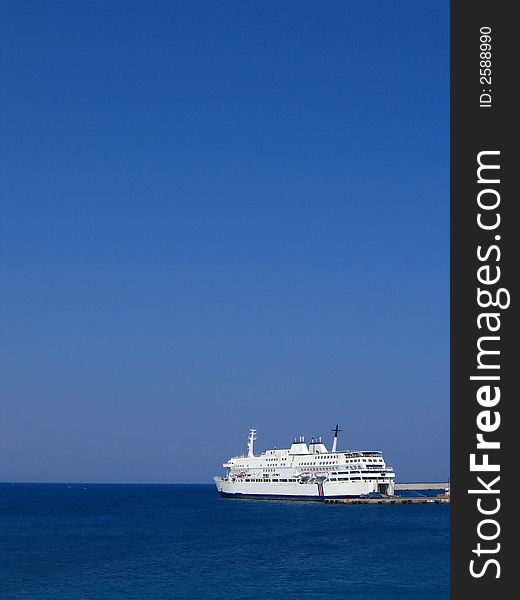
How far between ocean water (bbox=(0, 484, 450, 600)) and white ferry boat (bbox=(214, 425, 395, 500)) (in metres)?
18.5

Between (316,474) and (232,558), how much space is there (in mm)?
61166

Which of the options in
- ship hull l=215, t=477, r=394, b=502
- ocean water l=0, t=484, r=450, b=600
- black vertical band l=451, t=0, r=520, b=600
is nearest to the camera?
black vertical band l=451, t=0, r=520, b=600

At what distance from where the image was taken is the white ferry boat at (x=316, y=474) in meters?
110

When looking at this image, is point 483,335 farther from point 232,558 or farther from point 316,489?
point 316,489

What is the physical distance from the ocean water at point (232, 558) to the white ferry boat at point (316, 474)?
1854 centimetres

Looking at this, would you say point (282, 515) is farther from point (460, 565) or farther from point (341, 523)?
point (460, 565)

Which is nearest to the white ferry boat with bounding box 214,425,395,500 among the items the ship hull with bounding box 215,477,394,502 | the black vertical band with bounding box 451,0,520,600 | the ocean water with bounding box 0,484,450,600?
the ship hull with bounding box 215,477,394,502

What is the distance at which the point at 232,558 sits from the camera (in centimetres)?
5216

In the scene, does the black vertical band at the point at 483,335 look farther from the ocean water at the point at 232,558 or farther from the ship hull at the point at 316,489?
the ship hull at the point at 316,489

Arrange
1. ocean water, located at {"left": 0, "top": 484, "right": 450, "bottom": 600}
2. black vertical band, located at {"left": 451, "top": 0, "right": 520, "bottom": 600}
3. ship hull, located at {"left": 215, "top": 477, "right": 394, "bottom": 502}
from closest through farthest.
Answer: black vertical band, located at {"left": 451, "top": 0, "right": 520, "bottom": 600}, ocean water, located at {"left": 0, "top": 484, "right": 450, "bottom": 600}, ship hull, located at {"left": 215, "top": 477, "right": 394, "bottom": 502}

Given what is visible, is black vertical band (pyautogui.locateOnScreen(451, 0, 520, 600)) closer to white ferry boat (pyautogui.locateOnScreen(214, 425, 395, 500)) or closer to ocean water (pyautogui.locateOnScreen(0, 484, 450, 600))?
ocean water (pyautogui.locateOnScreen(0, 484, 450, 600))

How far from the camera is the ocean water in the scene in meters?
39.8

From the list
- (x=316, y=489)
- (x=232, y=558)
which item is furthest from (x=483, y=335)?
(x=316, y=489)

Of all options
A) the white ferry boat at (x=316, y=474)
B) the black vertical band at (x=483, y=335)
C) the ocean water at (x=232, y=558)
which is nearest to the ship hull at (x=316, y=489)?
the white ferry boat at (x=316, y=474)
